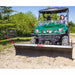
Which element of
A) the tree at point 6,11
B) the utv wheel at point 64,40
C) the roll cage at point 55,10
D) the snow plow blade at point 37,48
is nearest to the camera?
the snow plow blade at point 37,48

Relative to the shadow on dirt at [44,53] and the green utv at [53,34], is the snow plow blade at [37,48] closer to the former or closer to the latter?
the shadow on dirt at [44,53]

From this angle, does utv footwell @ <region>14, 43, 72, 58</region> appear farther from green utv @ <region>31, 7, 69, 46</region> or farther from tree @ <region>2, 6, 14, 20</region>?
tree @ <region>2, 6, 14, 20</region>

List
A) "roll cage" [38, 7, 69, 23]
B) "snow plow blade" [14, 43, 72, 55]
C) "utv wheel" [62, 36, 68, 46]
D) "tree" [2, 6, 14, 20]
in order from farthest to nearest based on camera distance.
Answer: "tree" [2, 6, 14, 20] < "roll cage" [38, 7, 69, 23] < "utv wheel" [62, 36, 68, 46] < "snow plow blade" [14, 43, 72, 55]

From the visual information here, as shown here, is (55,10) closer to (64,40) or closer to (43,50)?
(64,40)

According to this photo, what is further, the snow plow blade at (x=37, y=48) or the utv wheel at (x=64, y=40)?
the utv wheel at (x=64, y=40)

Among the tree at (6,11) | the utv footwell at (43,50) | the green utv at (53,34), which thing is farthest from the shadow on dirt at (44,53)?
the tree at (6,11)

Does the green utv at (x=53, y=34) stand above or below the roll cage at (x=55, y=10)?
below

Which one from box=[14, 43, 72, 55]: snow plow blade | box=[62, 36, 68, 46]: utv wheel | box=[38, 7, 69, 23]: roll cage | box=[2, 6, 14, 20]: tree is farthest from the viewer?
box=[2, 6, 14, 20]: tree

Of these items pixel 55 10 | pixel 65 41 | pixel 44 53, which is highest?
pixel 55 10

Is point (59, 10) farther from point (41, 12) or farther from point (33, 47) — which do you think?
point (33, 47)

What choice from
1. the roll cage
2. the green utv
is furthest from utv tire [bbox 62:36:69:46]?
the roll cage

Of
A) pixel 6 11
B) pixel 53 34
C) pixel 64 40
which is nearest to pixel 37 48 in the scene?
pixel 53 34

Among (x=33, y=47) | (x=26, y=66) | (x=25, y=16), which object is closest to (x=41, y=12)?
(x=33, y=47)

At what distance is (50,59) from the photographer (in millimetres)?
4598
